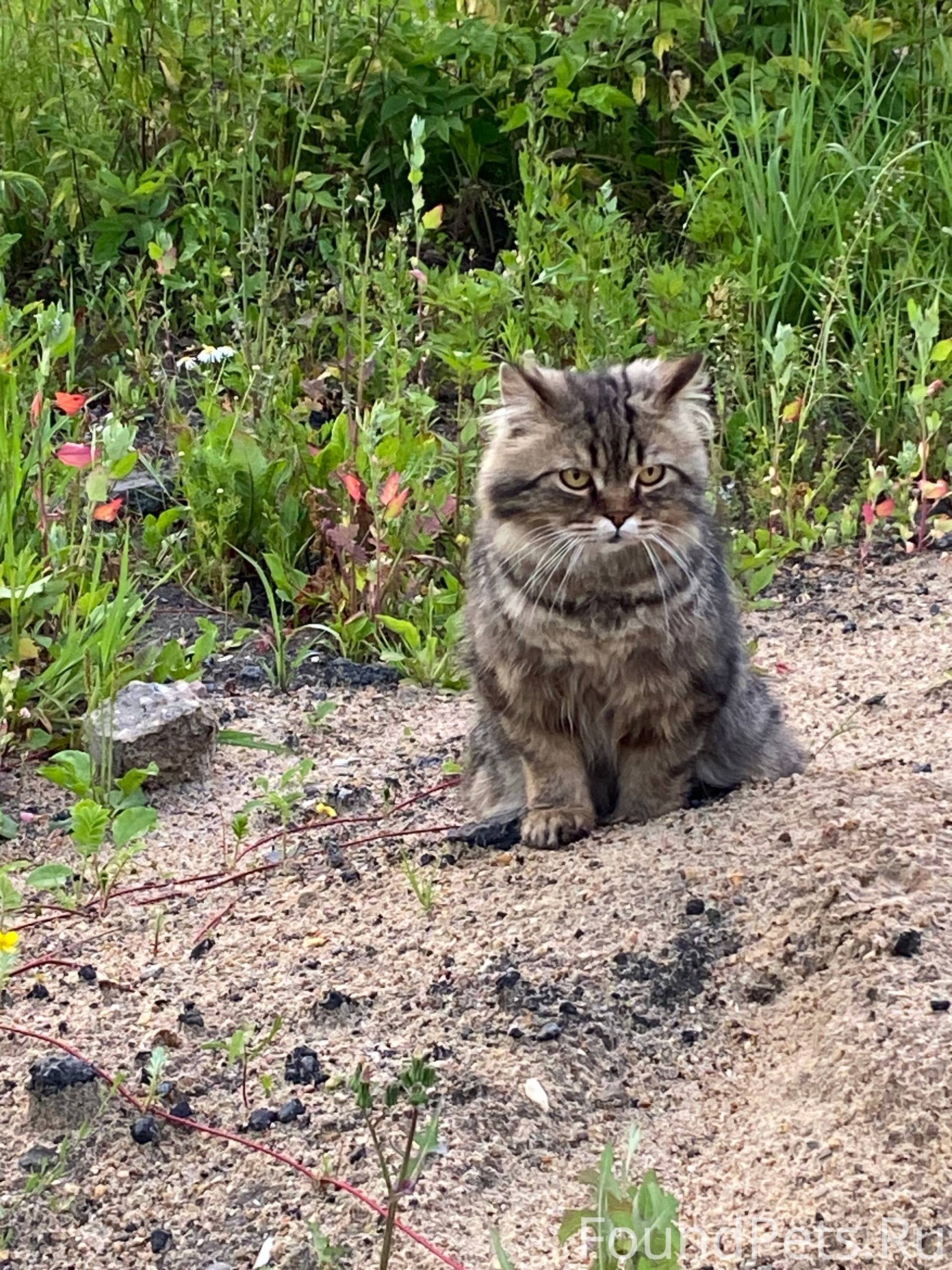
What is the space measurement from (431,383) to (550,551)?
271 centimetres

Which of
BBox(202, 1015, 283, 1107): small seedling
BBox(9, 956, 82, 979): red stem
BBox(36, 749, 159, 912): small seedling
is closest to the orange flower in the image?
BBox(36, 749, 159, 912): small seedling

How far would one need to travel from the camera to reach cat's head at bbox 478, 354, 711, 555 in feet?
10.9

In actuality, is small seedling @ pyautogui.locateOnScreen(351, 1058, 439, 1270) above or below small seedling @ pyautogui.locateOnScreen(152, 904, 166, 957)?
above

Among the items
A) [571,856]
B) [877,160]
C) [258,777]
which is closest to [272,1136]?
[571,856]

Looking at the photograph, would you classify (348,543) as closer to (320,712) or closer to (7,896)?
(320,712)

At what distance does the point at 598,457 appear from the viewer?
336 centimetres

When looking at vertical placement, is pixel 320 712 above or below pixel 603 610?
below

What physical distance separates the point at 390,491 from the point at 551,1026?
2055mm

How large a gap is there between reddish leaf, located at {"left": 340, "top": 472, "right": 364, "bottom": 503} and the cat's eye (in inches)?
47.5

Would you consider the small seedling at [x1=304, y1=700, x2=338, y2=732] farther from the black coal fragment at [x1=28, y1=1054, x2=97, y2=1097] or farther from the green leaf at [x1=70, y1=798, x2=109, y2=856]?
the black coal fragment at [x1=28, y1=1054, x2=97, y2=1097]

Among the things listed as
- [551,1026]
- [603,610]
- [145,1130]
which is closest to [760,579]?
[603,610]

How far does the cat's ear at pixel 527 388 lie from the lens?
3443 mm

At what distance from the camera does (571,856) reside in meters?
3.28

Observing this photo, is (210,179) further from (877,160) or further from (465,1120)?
(465,1120)
